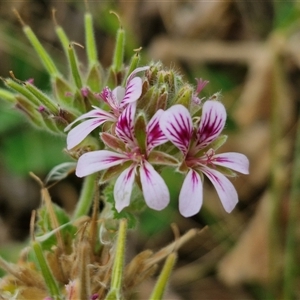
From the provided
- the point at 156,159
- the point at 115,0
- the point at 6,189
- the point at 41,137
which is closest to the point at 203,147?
the point at 156,159

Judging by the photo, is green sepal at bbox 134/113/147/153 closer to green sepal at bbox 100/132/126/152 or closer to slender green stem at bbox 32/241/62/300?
green sepal at bbox 100/132/126/152

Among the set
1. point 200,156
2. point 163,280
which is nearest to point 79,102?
point 200,156

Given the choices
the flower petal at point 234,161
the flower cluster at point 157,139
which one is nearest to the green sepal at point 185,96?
the flower cluster at point 157,139

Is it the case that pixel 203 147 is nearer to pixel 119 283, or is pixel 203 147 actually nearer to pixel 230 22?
pixel 119 283

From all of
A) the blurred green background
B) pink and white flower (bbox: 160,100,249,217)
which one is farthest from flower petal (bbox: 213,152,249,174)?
the blurred green background

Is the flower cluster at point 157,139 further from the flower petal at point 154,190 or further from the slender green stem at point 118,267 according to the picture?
the slender green stem at point 118,267

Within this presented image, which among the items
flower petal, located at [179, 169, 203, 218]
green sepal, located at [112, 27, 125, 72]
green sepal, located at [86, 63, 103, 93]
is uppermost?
green sepal, located at [112, 27, 125, 72]

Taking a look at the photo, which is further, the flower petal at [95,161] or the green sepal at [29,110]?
the green sepal at [29,110]
